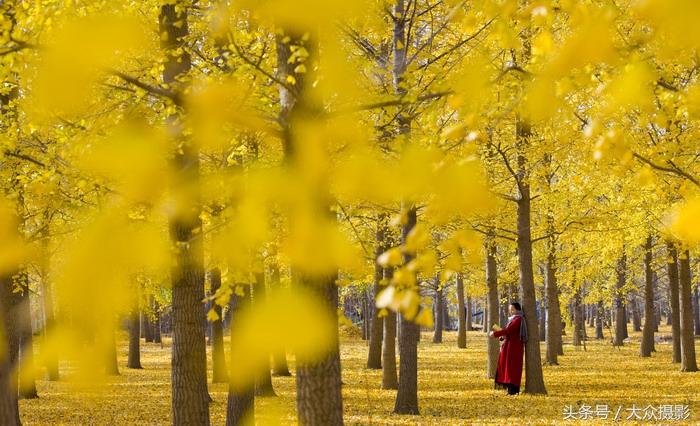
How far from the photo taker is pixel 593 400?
13.1 m

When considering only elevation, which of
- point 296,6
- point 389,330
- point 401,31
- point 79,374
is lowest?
point 389,330

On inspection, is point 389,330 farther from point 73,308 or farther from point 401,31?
point 73,308

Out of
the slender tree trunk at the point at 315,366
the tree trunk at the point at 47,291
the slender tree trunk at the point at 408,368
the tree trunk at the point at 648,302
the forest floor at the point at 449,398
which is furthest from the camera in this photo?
the tree trunk at the point at 648,302

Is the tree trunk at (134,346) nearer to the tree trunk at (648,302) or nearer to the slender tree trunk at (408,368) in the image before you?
the slender tree trunk at (408,368)

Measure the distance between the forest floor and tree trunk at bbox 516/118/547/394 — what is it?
0.36 m

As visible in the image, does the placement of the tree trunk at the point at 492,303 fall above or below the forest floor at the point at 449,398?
above

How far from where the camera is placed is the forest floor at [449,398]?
37.8 ft

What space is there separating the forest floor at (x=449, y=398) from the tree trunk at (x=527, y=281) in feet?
1.18

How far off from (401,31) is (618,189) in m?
10.5

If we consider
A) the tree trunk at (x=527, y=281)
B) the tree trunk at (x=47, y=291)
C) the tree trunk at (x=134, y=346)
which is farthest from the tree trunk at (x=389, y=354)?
the tree trunk at (x=134, y=346)

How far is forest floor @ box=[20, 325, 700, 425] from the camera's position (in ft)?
37.8

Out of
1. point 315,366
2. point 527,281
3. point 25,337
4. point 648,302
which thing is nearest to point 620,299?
point 648,302

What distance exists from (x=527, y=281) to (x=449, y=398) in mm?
2704

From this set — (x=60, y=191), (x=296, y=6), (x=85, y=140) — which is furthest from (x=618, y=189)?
(x=296, y=6)
